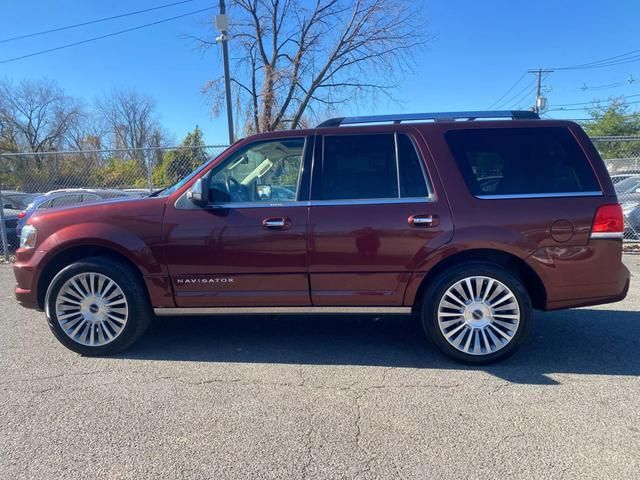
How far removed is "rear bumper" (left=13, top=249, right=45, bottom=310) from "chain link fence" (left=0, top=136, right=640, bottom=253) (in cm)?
521

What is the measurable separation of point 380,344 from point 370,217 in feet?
4.24

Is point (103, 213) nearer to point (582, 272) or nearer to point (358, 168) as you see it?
point (358, 168)

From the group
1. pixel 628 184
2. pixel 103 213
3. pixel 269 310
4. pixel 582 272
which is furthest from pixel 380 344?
pixel 628 184

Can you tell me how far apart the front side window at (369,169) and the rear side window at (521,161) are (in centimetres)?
38

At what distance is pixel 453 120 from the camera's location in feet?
12.1

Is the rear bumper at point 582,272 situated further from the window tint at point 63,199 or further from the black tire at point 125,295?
the window tint at point 63,199

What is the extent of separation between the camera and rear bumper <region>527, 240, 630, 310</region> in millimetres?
3385

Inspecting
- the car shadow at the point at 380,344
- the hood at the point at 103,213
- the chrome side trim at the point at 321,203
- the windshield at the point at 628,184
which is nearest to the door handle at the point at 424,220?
the chrome side trim at the point at 321,203

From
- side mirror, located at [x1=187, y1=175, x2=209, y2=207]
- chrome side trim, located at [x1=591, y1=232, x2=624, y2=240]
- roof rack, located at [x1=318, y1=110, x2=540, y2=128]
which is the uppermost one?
roof rack, located at [x1=318, y1=110, x2=540, y2=128]

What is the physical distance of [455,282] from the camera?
3467 mm

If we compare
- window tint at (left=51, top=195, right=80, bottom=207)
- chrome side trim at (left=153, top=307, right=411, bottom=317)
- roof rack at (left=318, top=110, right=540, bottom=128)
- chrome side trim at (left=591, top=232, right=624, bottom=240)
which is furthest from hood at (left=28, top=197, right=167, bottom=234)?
window tint at (left=51, top=195, right=80, bottom=207)

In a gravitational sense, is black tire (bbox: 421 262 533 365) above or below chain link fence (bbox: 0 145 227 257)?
below

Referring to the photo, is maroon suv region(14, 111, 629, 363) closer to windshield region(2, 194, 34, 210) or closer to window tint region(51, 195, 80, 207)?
window tint region(51, 195, 80, 207)

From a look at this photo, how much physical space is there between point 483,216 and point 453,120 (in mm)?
899
